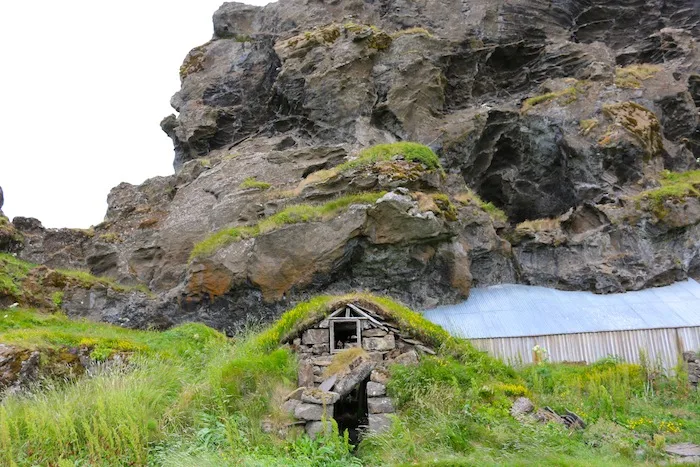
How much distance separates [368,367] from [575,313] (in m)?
12.2

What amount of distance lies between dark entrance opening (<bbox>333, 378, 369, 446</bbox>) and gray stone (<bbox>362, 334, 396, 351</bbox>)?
74 centimetres

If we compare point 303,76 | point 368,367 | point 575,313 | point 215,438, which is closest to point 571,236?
point 575,313

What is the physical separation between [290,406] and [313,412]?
0.49 metres

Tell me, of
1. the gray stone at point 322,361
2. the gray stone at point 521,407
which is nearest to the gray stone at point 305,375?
the gray stone at point 322,361

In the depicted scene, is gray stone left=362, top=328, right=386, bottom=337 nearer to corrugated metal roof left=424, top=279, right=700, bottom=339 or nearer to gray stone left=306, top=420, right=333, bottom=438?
gray stone left=306, top=420, right=333, bottom=438

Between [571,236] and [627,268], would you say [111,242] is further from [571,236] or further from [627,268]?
[627,268]

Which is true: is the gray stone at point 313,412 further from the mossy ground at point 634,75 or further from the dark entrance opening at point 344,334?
the mossy ground at point 634,75

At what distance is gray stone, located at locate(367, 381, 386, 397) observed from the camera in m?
10.2

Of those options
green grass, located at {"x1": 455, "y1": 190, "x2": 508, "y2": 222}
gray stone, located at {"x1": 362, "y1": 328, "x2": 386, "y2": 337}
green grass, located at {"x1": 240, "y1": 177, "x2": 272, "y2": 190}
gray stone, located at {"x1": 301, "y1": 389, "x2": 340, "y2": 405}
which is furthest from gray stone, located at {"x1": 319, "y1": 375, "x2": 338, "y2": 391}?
green grass, located at {"x1": 455, "y1": 190, "x2": 508, "y2": 222}

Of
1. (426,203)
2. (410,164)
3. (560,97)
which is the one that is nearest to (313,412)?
(426,203)

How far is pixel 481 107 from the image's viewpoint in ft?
95.3

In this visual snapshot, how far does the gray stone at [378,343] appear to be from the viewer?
11477 millimetres

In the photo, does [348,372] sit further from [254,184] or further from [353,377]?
[254,184]

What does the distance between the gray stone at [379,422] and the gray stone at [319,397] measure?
2.35 ft
